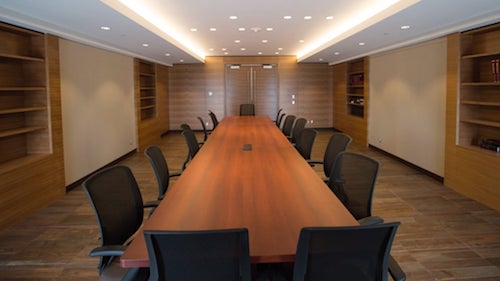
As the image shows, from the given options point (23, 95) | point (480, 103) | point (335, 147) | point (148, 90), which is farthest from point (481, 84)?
point (148, 90)

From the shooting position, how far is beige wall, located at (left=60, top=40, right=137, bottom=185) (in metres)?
6.16

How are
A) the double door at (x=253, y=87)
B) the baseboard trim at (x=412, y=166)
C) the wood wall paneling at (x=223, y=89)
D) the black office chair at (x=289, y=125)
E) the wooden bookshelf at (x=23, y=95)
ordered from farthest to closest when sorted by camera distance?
the double door at (x=253, y=87) → the wood wall paneling at (x=223, y=89) → the black office chair at (x=289, y=125) → the baseboard trim at (x=412, y=166) → the wooden bookshelf at (x=23, y=95)

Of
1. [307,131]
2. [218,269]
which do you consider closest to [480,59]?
[307,131]

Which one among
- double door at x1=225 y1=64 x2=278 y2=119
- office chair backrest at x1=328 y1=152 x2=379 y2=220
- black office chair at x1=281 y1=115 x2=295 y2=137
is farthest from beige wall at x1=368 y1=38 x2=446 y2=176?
double door at x1=225 y1=64 x2=278 y2=119

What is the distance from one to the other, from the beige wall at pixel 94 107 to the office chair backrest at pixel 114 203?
3771mm

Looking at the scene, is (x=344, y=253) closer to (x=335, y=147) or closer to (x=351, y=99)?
(x=335, y=147)

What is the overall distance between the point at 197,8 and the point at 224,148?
2015 millimetres

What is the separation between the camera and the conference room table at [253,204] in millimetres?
1938

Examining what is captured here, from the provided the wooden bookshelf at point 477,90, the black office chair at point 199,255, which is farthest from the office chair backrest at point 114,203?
the wooden bookshelf at point 477,90

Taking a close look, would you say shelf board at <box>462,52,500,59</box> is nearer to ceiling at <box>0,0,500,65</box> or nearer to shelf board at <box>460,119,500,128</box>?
ceiling at <box>0,0,500,65</box>

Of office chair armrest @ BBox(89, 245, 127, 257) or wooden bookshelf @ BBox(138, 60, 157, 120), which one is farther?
wooden bookshelf @ BBox(138, 60, 157, 120)

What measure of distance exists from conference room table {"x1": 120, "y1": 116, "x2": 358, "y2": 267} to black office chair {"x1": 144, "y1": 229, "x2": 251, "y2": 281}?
15 cm

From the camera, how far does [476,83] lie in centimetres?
552

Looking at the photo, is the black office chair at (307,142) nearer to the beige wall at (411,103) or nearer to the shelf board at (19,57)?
the beige wall at (411,103)
